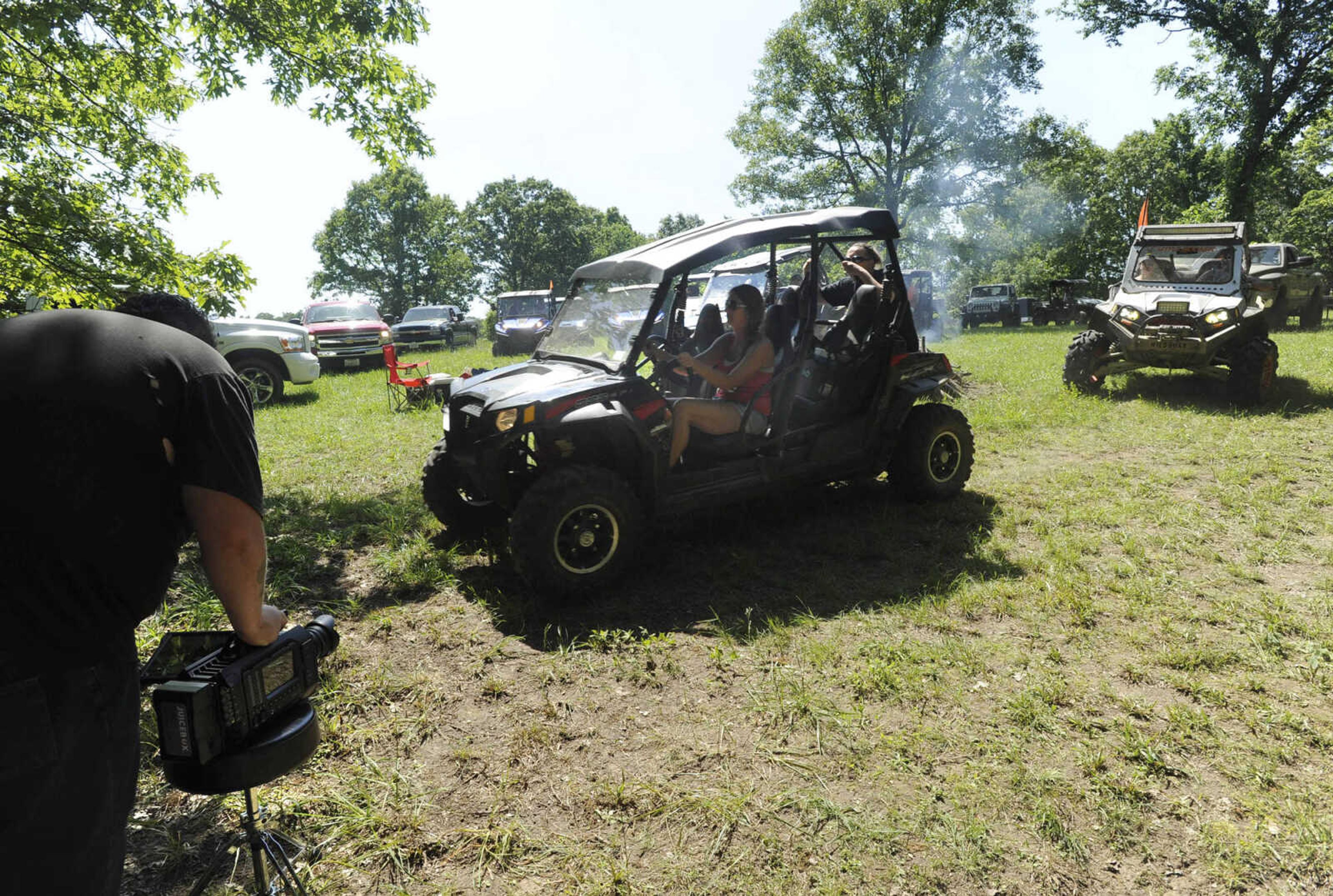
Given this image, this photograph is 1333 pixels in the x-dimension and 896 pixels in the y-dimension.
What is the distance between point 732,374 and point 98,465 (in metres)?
4.00

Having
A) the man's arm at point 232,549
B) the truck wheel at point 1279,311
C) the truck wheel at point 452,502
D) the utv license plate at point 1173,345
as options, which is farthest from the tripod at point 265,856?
the truck wheel at point 1279,311

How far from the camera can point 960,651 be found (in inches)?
149

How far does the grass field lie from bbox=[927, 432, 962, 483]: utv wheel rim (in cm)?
27

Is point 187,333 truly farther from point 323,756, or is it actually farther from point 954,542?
point 954,542

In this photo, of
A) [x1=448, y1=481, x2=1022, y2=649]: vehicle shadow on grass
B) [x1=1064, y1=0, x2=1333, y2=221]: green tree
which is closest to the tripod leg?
[x1=448, y1=481, x2=1022, y2=649]: vehicle shadow on grass

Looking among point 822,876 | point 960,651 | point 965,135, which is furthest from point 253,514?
point 965,135

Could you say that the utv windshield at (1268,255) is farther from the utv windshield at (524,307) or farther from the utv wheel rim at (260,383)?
the utv wheel rim at (260,383)

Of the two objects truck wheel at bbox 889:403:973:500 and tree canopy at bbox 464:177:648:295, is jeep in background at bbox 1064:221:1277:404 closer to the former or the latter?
truck wheel at bbox 889:403:973:500

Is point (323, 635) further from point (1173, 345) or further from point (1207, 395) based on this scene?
point (1207, 395)

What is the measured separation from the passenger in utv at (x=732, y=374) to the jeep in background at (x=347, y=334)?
13434 millimetres

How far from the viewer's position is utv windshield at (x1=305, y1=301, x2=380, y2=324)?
18.7m

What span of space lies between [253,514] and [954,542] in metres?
4.81

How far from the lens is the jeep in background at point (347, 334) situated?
17.0 meters

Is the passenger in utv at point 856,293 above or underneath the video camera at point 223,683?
above
